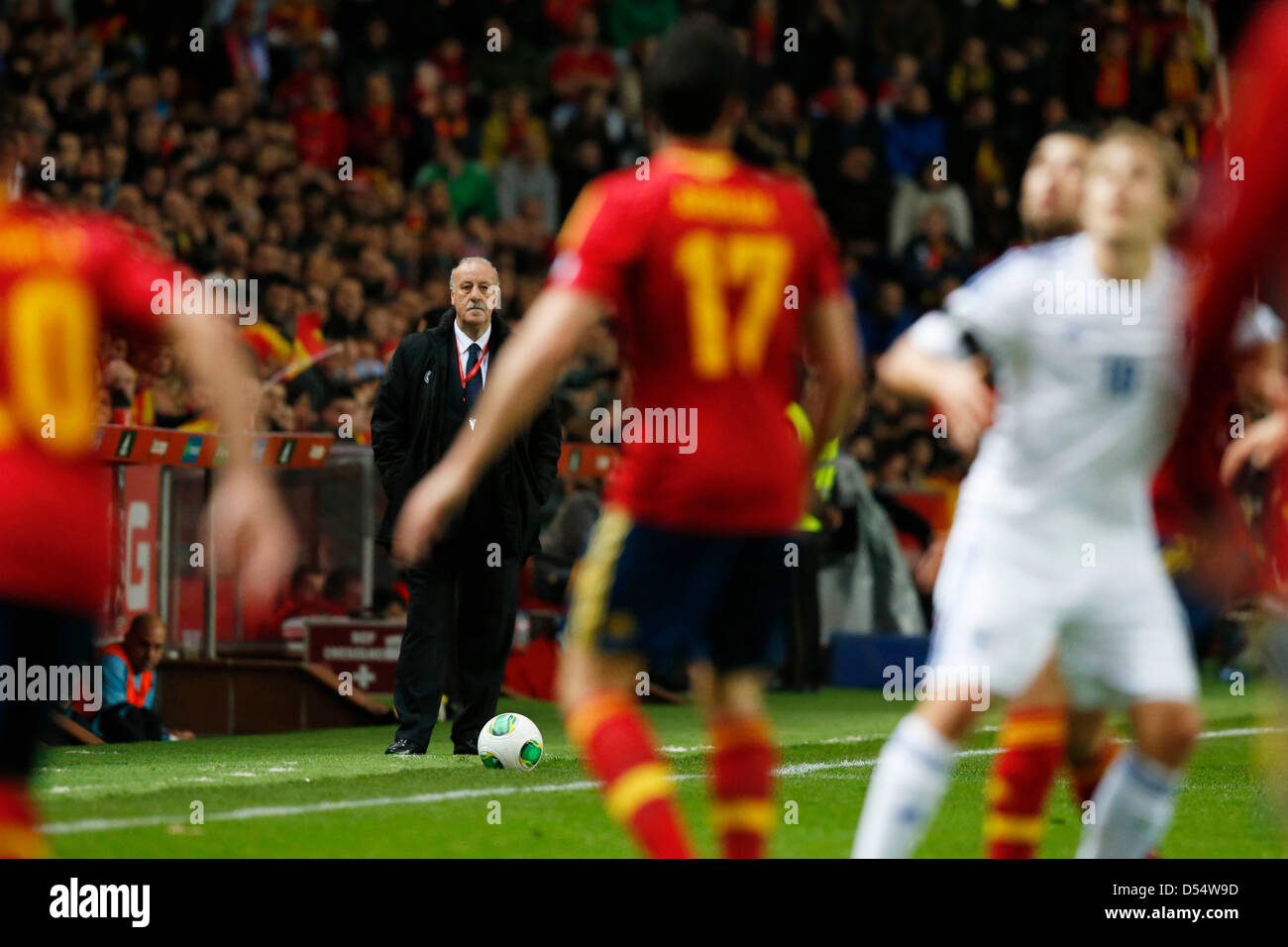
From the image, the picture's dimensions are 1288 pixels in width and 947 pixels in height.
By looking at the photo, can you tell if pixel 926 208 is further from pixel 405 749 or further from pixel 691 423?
pixel 691 423

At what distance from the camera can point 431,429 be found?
1009 cm

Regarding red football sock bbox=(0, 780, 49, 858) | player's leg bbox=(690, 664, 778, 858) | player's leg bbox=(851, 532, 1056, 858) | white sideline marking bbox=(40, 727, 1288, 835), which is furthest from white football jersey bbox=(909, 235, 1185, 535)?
red football sock bbox=(0, 780, 49, 858)

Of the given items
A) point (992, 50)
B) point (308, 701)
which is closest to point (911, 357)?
point (308, 701)

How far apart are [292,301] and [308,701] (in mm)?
4272

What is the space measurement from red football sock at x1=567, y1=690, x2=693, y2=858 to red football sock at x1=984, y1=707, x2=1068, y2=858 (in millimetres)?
1003

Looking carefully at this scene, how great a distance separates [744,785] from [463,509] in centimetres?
485

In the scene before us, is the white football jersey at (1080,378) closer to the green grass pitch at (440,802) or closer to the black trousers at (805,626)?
the green grass pitch at (440,802)

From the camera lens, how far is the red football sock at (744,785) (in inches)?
198

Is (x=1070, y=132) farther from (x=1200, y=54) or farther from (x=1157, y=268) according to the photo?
(x=1200, y=54)

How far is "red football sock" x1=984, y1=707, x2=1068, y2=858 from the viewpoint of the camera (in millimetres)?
5438

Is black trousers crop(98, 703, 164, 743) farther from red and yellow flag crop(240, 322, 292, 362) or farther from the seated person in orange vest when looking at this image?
red and yellow flag crop(240, 322, 292, 362)

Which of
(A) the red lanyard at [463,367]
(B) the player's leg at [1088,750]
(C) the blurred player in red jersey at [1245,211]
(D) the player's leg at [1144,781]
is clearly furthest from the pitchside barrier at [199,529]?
(C) the blurred player in red jersey at [1245,211]

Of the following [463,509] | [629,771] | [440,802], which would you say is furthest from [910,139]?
[629,771]

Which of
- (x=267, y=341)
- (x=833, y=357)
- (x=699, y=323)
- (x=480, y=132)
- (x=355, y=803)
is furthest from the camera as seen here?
(x=480, y=132)
